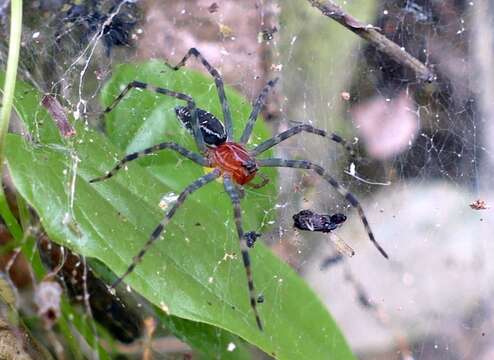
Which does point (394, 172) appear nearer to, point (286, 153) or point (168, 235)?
point (286, 153)

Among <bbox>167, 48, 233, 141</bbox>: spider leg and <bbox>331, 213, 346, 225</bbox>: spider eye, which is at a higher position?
<bbox>167, 48, 233, 141</bbox>: spider leg

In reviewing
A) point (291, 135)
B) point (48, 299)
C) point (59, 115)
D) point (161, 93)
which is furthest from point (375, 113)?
point (48, 299)

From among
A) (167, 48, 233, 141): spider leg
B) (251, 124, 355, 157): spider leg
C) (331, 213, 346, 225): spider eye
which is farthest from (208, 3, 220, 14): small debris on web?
→ (331, 213, 346, 225): spider eye

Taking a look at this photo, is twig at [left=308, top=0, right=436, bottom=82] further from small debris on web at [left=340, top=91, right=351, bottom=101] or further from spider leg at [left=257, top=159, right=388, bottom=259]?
spider leg at [left=257, top=159, right=388, bottom=259]

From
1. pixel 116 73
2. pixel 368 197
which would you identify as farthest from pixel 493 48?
pixel 116 73

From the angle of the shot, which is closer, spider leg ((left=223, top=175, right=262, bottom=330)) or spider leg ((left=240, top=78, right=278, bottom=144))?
spider leg ((left=223, top=175, right=262, bottom=330))

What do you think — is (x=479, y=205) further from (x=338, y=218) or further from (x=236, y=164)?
(x=236, y=164)

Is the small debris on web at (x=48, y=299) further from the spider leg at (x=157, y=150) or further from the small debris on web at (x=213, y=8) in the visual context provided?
the small debris on web at (x=213, y=8)

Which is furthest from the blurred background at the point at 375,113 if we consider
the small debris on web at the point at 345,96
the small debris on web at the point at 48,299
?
the small debris on web at the point at 48,299
